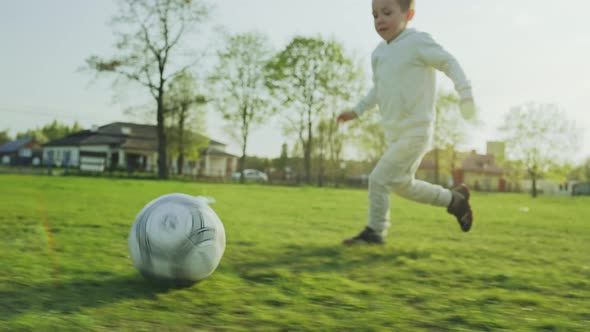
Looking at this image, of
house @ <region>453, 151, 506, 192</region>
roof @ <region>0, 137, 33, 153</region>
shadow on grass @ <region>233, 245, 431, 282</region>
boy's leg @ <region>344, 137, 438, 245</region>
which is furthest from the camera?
roof @ <region>0, 137, 33, 153</region>

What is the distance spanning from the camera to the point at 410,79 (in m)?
4.61

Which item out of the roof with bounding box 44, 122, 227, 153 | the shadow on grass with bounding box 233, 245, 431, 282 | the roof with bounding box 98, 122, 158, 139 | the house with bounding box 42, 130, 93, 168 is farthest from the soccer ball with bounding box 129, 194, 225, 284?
the house with bounding box 42, 130, 93, 168

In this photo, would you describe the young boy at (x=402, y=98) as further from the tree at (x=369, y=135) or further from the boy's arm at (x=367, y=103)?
the tree at (x=369, y=135)

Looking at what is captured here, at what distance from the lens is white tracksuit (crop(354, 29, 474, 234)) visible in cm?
457

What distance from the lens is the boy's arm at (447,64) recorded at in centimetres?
424

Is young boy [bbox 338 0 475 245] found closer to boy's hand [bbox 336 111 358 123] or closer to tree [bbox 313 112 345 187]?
boy's hand [bbox 336 111 358 123]

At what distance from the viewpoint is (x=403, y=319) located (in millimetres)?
2424

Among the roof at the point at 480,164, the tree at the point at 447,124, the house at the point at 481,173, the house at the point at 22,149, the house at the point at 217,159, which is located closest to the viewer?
the tree at the point at 447,124

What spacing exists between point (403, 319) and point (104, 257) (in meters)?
2.41

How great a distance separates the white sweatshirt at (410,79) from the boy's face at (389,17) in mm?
84

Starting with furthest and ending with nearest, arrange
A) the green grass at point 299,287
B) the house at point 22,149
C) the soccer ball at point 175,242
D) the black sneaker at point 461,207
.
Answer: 1. the house at point 22,149
2. the black sneaker at point 461,207
3. the soccer ball at point 175,242
4. the green grass at point 299,287

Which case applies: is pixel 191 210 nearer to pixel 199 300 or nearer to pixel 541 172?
pixel 199 300

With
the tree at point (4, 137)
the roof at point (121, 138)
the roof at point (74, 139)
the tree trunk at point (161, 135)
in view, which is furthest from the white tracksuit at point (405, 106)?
the tree at point (4, 137)

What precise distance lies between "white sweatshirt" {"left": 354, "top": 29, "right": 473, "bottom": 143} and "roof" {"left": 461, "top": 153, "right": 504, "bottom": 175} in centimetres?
8034
